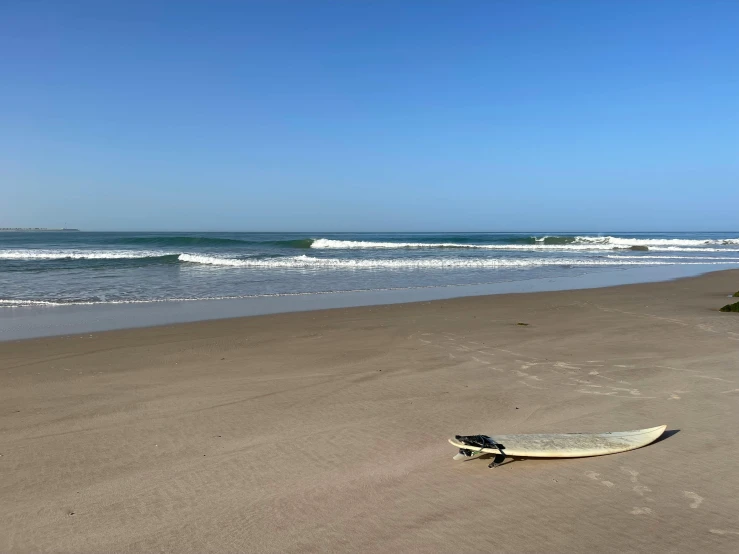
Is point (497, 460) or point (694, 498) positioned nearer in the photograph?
point (694, 498)

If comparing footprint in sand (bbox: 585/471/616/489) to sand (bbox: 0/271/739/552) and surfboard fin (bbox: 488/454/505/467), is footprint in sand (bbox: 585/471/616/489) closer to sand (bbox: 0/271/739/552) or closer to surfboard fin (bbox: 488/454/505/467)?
sand (bbox: 0/271/739/552)

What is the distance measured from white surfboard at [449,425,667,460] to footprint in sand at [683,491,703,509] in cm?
62

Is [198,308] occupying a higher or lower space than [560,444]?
lower

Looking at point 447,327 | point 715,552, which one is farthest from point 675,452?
point 447,327

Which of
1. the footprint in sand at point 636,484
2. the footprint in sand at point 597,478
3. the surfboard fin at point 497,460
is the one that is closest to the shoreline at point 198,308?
the surfboard fin at point 497,460

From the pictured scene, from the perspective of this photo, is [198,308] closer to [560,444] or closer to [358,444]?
[358,444]

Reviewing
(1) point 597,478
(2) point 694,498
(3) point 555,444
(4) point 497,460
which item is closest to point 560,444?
(3) point 555,444

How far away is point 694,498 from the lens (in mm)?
3326

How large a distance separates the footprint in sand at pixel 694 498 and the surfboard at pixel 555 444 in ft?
2.05

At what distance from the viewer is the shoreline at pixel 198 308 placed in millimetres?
10398

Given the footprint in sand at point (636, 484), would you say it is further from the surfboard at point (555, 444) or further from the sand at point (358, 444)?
the surfboard at point (555, 444)

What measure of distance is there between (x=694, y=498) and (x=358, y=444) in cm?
228

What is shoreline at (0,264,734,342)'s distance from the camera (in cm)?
1040

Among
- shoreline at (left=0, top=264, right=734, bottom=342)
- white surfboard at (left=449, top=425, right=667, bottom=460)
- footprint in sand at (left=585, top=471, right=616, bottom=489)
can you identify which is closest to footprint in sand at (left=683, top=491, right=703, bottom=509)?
footprint in sand at (left=585, top=471, right=616, bottom=489)
